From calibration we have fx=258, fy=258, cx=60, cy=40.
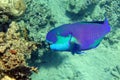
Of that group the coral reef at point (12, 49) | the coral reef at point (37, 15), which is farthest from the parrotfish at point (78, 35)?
the coral reef at point (37, 15)

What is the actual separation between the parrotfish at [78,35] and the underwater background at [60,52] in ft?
2.50

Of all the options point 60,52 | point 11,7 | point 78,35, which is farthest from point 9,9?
point 60,52

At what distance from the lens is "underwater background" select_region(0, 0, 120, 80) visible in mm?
4875

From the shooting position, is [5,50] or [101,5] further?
[101,5]

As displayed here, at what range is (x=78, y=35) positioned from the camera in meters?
3.70

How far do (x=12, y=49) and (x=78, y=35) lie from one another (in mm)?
1026

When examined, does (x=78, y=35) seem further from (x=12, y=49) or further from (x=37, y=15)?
A: (x=37, y=15)

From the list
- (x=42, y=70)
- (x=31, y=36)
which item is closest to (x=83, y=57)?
(x=42, y=70)

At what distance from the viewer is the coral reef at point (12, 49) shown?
149 inches

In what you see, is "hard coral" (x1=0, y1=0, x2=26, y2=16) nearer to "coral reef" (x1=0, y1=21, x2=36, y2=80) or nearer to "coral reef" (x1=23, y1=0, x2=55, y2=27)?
"coral reef" (x1=0, y1=21, x2=36, y2=80)

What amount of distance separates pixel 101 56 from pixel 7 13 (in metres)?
2.52

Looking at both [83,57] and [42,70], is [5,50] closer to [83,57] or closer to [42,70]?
[42,70]

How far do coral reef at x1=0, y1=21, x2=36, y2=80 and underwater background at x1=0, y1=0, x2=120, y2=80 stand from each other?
32mm

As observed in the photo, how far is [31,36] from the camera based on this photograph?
4.82 meters
